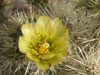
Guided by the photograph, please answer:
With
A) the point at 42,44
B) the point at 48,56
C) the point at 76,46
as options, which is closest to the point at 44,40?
the point at 42,44

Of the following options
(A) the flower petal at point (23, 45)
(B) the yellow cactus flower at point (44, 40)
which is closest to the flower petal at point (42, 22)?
(B) the yellow cactus flower at point (44, 40)

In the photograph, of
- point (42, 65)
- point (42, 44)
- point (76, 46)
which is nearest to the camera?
point (42, 65)

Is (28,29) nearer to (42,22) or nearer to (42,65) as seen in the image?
(42,22)

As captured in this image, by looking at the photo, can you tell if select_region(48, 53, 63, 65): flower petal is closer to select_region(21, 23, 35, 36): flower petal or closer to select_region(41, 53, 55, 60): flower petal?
select_region(41, 53, 55, 60): flower petal

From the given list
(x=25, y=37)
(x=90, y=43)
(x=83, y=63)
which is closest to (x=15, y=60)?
(x=25, y=37)

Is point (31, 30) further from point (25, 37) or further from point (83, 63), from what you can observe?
point (83, 63)

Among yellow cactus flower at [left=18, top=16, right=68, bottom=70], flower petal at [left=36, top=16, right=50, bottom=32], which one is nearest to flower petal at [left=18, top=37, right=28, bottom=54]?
yellow cactus flower at [left=18, top=16, right=68, bottom=70]

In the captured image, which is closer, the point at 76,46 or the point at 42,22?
the point at 42,22

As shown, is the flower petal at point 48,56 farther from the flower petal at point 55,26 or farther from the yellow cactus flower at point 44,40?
the flower petal at point 55,26
